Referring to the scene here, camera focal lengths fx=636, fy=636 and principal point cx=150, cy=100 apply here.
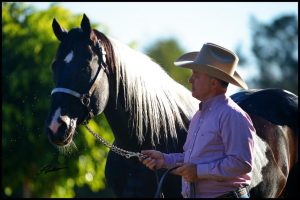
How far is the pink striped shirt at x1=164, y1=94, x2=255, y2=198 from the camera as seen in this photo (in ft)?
13.3

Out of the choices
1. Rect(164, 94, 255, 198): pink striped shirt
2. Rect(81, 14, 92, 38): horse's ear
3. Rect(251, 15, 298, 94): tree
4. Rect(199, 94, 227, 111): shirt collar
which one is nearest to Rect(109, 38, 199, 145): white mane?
Rect(81, 14, 92, 38): horse's ear

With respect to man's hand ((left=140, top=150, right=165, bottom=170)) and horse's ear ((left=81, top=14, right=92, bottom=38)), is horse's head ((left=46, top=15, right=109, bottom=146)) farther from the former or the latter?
man's hand ((left=140, top=150, right=165, bottom=170))

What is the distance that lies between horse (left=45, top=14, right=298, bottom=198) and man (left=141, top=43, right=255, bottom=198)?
0.61 meters

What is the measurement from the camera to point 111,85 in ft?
17.0

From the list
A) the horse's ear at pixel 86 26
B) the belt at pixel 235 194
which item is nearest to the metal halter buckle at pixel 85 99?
the horse's ear at pixel 86 26

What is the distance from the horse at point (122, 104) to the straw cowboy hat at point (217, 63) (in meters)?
0.75

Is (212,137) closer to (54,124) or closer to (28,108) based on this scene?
(54,124)

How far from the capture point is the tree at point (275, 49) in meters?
48.9

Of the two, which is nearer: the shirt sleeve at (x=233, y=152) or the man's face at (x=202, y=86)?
the shirt sleeve at (x=233, y=152)

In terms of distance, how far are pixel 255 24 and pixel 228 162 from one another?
169 feet

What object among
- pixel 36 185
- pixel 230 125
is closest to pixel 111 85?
pixel 230 125

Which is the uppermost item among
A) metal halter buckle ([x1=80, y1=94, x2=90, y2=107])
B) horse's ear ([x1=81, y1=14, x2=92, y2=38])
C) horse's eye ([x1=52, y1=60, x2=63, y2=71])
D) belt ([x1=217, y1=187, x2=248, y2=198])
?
horse's ear ([x1=81, y1=14, x2=92, y2=38])

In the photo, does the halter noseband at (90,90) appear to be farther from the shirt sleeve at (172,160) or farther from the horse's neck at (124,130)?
the shirt sleeve at (172,160)

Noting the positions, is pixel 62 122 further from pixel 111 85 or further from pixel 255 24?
pixel 255 24
